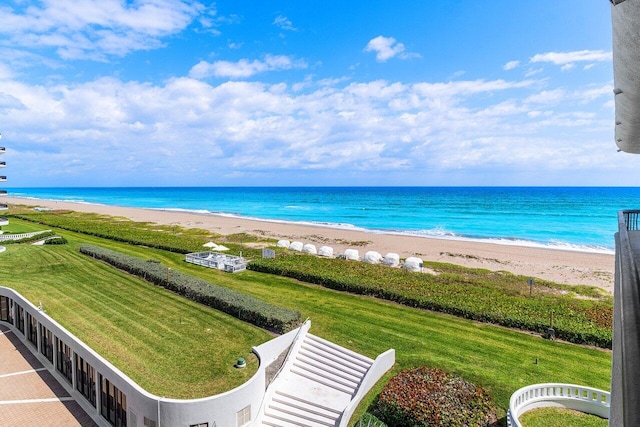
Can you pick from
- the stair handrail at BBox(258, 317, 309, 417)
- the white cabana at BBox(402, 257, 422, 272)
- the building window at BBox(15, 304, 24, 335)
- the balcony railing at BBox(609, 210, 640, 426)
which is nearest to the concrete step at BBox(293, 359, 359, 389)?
the stair handrail at BBox(258, 317, 309, 417)

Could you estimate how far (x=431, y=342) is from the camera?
19625 mm

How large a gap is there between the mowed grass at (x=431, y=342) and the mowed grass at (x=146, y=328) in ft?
0.68

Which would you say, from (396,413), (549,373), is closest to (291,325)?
(396,413)

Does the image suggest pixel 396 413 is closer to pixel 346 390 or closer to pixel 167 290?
pixel 346 390

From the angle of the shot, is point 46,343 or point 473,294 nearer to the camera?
point 46,343

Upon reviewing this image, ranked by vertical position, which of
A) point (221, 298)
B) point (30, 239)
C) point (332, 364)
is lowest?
point (332, 364)

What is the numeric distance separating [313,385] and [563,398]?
388 inches

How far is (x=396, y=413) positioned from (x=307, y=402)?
12.3ft

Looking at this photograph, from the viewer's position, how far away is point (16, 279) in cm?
2436

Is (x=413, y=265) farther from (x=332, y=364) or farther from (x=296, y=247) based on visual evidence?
(x=332, y=364)

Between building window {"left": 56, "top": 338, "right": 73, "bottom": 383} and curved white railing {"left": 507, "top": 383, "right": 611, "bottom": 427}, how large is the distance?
1857 centimetres

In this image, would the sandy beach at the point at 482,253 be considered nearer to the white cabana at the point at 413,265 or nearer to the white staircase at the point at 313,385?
the white cabana at the point at 413,265

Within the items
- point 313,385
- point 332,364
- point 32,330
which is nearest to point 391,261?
point 332,364

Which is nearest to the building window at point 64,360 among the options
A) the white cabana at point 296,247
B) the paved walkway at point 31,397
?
the paved walkway at point 31,397
